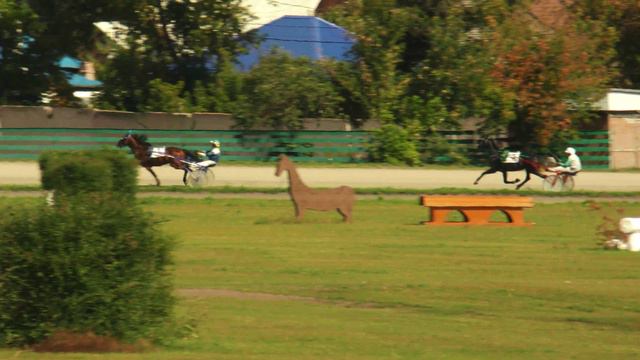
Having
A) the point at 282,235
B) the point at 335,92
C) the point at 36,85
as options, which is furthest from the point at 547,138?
the point at 282,235

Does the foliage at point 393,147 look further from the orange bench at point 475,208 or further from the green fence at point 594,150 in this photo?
the orange bench at point 475,208

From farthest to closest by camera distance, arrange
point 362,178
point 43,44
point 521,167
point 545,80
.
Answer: point 43,44 → point 545,80 → point 362,178 → point 521,167

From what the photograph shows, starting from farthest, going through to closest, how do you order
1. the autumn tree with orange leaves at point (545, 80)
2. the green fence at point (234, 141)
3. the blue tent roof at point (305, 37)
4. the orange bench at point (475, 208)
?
1. the blue tent roof at point (305, 37)
2. the autumn tree with orange leaves at point (545, 80)
3. the green fence at point (234, 141)
4. the orange bench at point (475, 208)

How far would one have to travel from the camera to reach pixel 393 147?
1828 inches

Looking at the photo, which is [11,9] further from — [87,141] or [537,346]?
[537,346]

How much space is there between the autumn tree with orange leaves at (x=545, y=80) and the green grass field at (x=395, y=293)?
911 inches

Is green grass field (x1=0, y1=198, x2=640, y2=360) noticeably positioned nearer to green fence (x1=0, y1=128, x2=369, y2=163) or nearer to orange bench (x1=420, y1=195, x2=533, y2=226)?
orange bench (x1=420, y1=195, x2=533, y2=226)

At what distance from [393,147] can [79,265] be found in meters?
36.8

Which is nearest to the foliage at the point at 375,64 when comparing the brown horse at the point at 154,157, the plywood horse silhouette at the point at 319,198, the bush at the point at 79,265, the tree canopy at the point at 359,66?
the tree canopy at the point at 359,66

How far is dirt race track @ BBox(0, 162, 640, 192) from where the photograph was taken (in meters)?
36.9

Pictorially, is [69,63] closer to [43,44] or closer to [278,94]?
[43,44]

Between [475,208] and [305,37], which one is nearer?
[475,208]

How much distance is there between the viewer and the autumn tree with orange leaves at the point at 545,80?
47.4 metres

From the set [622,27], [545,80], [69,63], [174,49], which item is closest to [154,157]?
[174,49]
